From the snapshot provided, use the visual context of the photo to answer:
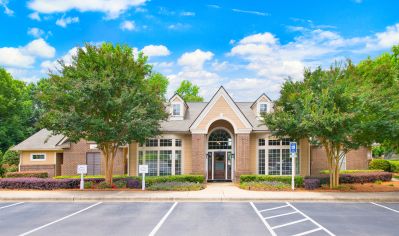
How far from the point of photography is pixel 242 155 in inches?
1010

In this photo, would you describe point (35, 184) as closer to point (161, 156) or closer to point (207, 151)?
point (161, 156)

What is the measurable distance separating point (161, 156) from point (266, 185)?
8.82 metres

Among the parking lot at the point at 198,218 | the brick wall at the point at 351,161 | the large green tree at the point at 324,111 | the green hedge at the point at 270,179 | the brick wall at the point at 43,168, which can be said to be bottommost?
the parking lot at the point at 198,218

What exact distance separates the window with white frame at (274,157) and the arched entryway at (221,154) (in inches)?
88.2

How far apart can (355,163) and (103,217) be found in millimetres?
23549

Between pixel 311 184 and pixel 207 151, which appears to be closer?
pixel 311 184

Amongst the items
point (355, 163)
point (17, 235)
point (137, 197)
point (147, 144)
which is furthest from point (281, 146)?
point (17, 235)

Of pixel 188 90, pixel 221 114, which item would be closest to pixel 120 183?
pixel 221 114

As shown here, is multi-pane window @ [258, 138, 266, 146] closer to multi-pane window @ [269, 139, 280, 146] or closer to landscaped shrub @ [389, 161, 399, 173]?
multi-pane window @ [269, 139, 280, 146]

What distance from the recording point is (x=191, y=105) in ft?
106

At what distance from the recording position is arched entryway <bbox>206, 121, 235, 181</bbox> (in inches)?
1082

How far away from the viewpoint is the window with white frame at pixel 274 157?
2708 cm

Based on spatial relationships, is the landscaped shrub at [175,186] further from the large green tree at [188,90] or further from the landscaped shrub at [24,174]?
the large green tree at [188,90]

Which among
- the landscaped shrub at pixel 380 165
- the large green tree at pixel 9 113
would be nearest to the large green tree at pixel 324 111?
the landscaped shrub at pixel 380 165
